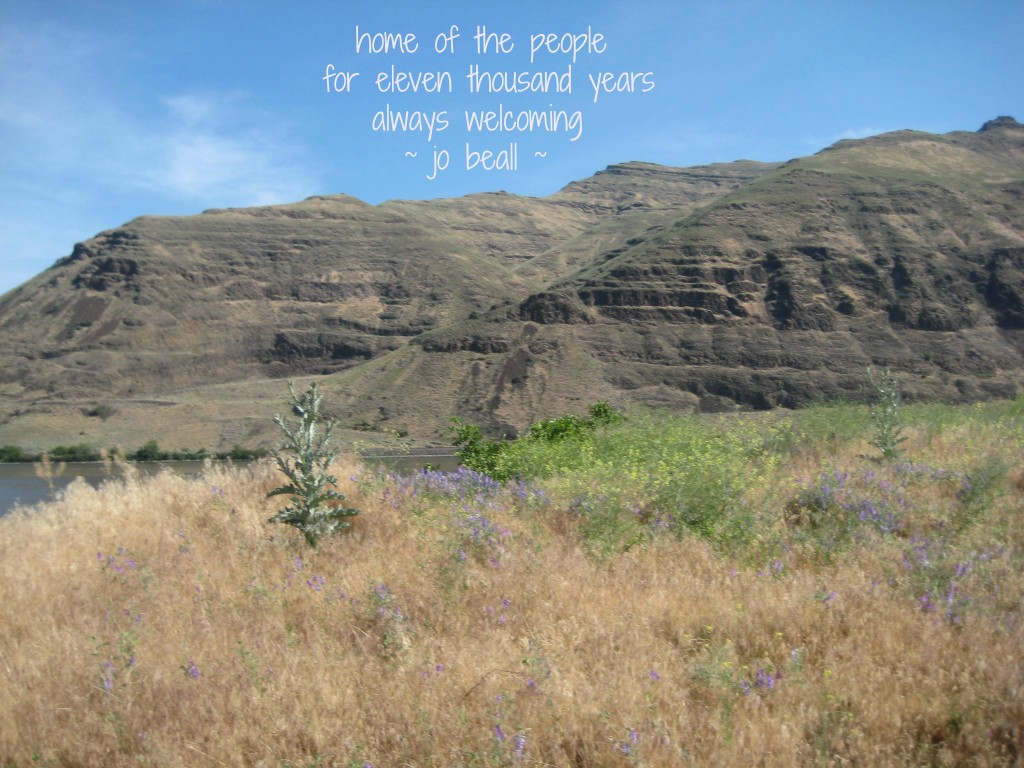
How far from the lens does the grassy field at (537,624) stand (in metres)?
3.66

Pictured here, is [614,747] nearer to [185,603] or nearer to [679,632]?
[679,632]

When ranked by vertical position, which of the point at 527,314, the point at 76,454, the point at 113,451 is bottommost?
the point at 76,454

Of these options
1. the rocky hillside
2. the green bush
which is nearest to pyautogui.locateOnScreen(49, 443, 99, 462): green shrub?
the rocky hillside

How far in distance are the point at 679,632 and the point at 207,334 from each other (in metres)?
125

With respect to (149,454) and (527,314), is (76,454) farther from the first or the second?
(527,314)

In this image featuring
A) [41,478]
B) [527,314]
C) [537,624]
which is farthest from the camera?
[527,314]

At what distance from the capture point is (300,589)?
548 cm

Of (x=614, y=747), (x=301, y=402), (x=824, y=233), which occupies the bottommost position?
(x=614, y=747)

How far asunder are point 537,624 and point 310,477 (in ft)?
8.83

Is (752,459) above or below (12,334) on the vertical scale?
below

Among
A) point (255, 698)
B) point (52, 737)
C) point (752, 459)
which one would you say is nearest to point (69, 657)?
point (52, 737)

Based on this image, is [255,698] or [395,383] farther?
[395,383]

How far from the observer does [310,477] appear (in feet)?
21.9

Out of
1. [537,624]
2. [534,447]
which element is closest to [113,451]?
[534,447]
